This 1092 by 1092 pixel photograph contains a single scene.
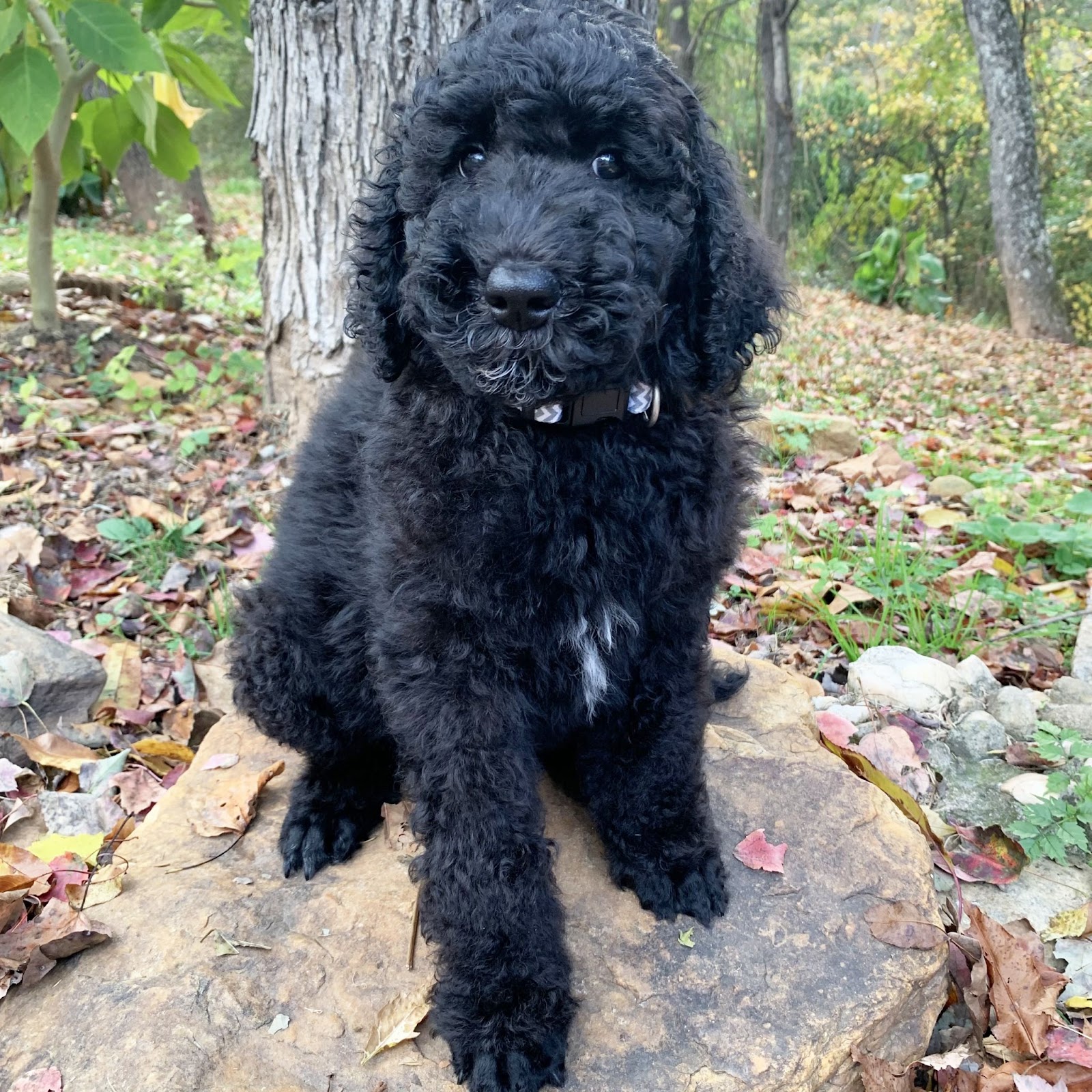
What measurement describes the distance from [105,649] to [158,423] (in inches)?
87.0

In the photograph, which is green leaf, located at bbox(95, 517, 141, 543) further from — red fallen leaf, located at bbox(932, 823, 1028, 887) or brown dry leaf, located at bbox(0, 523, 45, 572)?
red fallen leaf, located at bbox(932, 823, 1028, 887)

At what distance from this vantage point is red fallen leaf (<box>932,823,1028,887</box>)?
8.96 feet

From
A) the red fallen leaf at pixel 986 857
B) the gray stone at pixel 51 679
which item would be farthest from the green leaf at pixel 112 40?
the red fallen leaf at pixel 986 857

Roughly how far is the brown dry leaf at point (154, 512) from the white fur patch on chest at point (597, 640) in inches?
118

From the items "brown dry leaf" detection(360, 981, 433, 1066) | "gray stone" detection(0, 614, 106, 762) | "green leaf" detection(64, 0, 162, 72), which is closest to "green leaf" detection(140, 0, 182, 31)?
"green leaf" detection(64, 0, 162, 72)

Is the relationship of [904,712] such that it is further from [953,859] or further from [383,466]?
[383,466]

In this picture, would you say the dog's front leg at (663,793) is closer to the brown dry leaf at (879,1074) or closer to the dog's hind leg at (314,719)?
the brown dry leaf at (879,1074)

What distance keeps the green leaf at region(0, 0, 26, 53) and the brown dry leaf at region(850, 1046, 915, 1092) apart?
473cm

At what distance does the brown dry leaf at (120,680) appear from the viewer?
355 centimetres

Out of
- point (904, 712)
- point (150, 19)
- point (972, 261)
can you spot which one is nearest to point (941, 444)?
point (904, 712)

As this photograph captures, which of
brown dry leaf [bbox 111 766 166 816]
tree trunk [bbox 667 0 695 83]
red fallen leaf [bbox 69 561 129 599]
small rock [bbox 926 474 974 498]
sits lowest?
brown dry leaf [bbox 111 766 166 816]

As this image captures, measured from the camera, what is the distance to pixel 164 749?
10.9ft

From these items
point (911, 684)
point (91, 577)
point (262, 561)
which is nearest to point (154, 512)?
point (91, 577)

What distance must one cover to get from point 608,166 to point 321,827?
188cm
